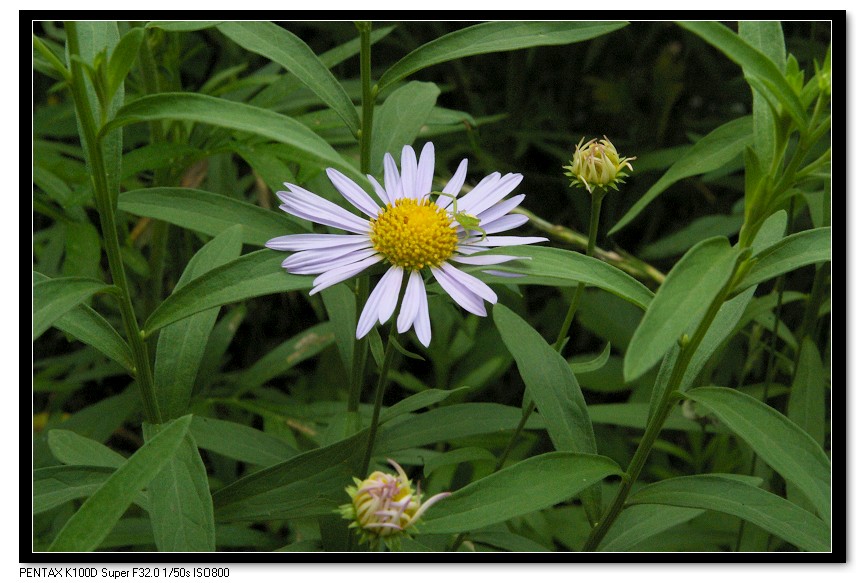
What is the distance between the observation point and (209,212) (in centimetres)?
79

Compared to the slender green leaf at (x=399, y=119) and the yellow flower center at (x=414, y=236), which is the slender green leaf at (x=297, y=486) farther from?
the slender green leaf at (x=399, y=119)

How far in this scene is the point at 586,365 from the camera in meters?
0.77

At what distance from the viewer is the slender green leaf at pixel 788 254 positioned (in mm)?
630

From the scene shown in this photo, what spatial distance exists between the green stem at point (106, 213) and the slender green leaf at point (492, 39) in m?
0.25

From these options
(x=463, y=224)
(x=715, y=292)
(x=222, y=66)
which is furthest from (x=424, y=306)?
(x=222, y=66)

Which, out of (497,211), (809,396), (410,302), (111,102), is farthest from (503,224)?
(809,396)

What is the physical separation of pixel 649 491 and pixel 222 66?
978 mm

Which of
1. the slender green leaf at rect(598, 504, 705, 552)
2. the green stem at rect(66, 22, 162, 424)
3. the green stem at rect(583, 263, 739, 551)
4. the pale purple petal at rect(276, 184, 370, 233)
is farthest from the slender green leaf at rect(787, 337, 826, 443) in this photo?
the green stem at rect(66, 22, 162, 424)

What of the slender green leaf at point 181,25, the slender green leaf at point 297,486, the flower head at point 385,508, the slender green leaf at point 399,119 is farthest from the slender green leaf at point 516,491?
the slender green leaf at point 181,25

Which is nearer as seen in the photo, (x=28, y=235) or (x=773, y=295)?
(x=28, y=235)

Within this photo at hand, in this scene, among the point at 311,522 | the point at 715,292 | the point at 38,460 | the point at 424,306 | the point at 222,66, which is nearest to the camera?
the point at 715,292

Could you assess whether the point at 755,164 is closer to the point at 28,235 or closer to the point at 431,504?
the point at 431,504

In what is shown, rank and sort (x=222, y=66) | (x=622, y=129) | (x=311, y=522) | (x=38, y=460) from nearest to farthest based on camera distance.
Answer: (x=311, y=522) < (x=38, y=460) < (x=222, y=66) < (x=622, y=129)

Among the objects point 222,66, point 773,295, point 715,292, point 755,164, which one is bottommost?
point 715,292
